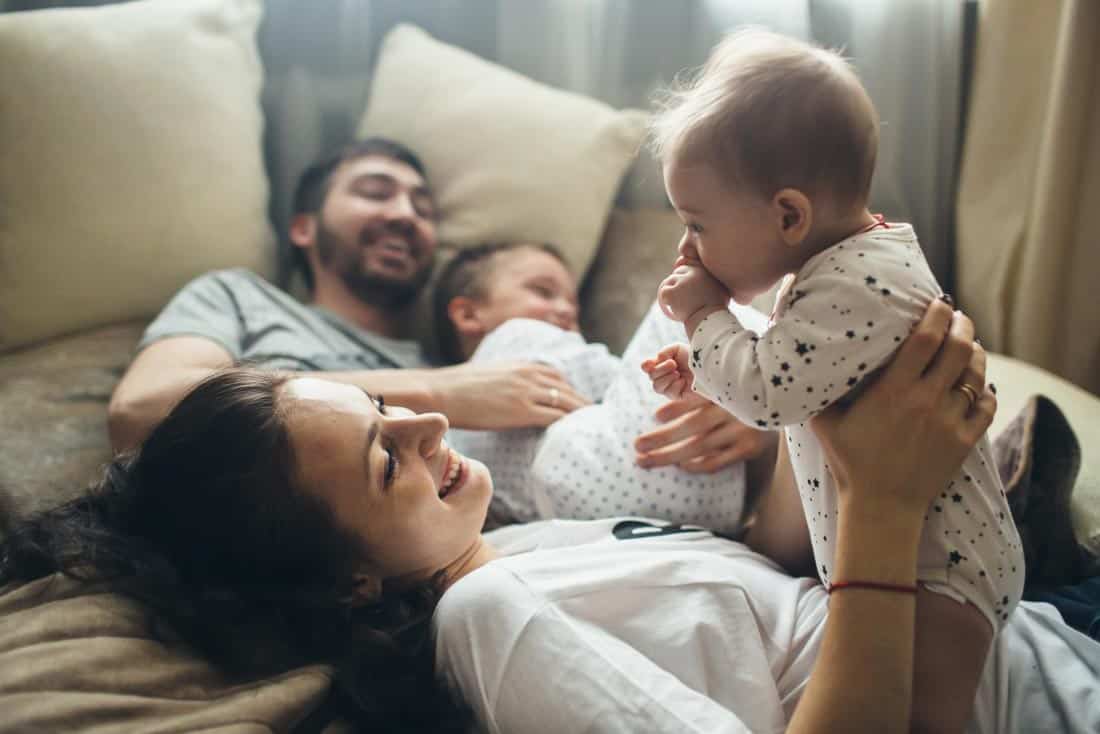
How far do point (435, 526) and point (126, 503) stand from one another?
1.15 ft

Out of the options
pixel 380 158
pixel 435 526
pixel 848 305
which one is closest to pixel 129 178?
pixel 380 158

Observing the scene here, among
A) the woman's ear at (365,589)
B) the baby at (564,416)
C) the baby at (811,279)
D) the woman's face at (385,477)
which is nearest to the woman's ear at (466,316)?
the baby at (564,416)

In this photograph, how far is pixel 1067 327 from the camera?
199 centimetres

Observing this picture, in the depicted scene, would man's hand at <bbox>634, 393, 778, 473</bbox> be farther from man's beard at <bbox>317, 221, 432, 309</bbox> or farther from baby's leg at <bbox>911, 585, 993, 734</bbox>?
man's beard at <bbox>317, 221, 432, 309</bbox>

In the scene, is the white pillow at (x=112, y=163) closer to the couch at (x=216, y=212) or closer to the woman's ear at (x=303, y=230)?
the couch at (x=216, y=212)

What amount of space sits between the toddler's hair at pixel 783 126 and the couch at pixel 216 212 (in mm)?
641

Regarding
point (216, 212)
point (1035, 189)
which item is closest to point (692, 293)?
point (216, 212)

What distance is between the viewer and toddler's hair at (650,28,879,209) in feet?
2.83

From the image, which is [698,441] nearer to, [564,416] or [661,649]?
[564,416]

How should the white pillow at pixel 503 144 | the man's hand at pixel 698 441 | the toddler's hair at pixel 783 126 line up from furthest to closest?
the white pillow at pixel 503 144, the man's hand at pixel 698 441, the toddler's hair at pixel 783 126

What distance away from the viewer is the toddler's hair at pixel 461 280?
6.07 ft

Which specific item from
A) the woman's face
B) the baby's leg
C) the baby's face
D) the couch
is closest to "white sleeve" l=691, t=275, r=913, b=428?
the baby's leg

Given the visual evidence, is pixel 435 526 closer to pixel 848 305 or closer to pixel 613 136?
pixel 848 305

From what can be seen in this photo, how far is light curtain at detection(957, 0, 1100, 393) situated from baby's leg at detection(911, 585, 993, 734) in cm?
125
